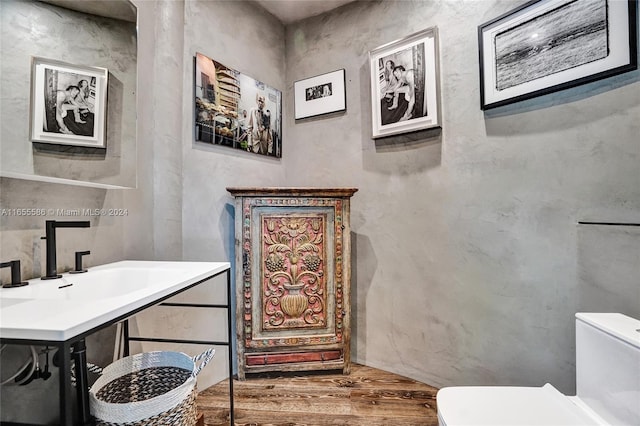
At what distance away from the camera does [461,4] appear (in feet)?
6.15

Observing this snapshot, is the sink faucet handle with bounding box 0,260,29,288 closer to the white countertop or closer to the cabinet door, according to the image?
the white countertop

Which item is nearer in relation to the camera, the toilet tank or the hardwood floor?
the toilet tank

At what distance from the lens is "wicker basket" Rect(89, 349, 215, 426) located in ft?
3.42

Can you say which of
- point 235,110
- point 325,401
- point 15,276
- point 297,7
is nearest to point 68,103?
point 15,276

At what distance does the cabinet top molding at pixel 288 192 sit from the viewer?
6.48 feet

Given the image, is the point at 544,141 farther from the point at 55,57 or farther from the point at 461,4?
the point at 55,57

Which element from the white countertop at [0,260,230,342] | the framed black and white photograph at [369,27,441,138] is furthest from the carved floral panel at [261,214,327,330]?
the framed black and white photograph at [369,27,441,138]

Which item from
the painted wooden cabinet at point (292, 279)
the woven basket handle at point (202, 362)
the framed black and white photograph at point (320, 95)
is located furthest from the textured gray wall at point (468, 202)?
the woven basket handle at point (202, 362)

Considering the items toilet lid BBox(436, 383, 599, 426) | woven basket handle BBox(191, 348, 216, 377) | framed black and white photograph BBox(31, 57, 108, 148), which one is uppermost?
framed black and white photograph BBox(31, 57, 108, 148)

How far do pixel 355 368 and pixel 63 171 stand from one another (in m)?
2.12

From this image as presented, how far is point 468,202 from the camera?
73.6 inches

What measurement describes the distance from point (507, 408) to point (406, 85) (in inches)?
73.0

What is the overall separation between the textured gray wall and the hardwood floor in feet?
0.67

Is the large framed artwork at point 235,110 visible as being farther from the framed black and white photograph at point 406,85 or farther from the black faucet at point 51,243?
the black faucet at point 51,243
